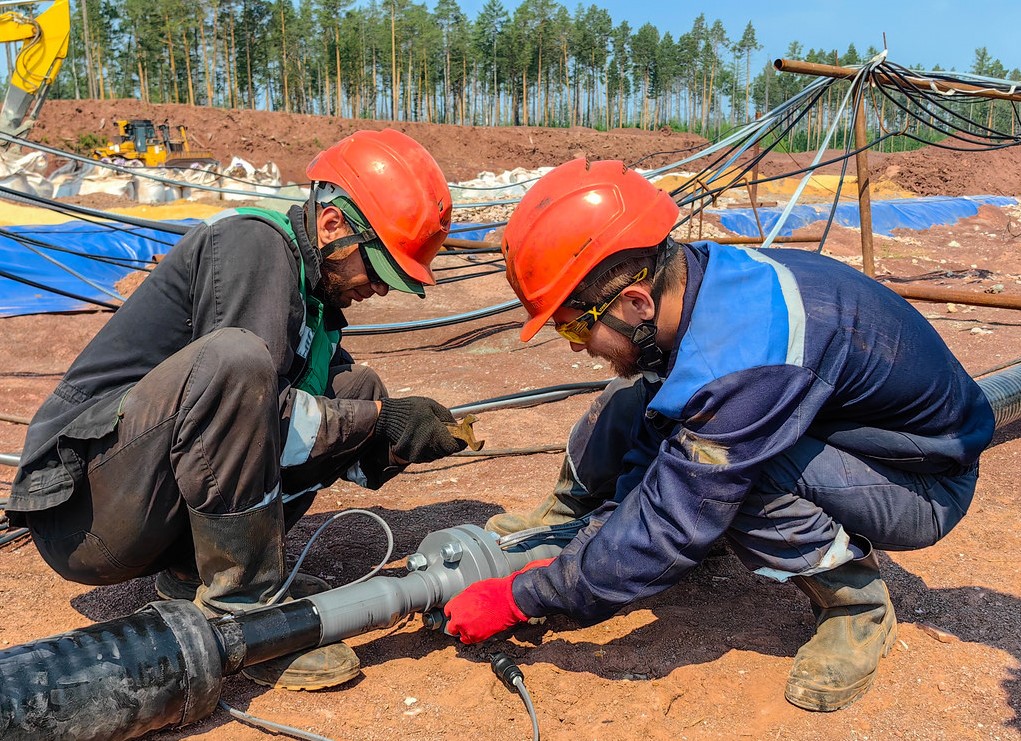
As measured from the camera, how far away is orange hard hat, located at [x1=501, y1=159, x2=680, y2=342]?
6.41 feet

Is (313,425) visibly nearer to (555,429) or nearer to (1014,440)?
(555,429)

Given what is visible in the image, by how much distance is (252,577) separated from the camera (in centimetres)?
218

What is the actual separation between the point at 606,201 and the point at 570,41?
47.8 m

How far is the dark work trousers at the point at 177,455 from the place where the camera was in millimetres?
2014

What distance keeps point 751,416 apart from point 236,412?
3.96ft

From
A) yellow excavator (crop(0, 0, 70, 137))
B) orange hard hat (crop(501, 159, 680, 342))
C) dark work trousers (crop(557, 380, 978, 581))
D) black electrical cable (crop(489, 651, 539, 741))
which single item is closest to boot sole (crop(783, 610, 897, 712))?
dark work trousers (crop(557, 380, 978, 581))

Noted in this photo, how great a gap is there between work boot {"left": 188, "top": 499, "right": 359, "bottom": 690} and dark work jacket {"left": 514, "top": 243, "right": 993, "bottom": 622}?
54cm

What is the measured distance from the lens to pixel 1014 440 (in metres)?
3.99

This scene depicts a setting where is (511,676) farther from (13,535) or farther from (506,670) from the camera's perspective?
(13,535)

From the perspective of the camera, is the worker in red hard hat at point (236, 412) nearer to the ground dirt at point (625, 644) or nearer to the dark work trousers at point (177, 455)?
the dark work trousers at point (177, 455)

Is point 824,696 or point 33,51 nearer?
point 824,696

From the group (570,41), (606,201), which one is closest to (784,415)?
(606,201)

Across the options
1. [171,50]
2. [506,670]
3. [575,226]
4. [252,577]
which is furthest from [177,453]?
[171,50]

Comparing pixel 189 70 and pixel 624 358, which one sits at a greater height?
pixel 189 70
